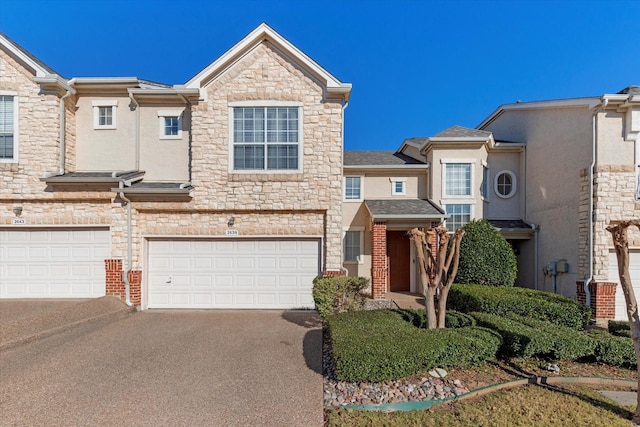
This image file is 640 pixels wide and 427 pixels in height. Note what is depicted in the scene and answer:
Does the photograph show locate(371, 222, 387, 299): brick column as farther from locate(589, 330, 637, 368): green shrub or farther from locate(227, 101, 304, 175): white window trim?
locate(589, 330, 637, 368): green shrub

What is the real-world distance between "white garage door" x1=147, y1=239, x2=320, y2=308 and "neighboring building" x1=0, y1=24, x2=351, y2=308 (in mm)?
32

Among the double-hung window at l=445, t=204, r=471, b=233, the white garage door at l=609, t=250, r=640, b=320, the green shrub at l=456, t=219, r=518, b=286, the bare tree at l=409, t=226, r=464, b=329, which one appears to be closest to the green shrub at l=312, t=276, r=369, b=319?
the bare tree at l=409, t=226, r=464, b=329

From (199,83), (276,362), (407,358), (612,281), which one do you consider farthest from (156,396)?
(612,281)

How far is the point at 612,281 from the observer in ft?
33.6

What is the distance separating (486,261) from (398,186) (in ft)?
16.2

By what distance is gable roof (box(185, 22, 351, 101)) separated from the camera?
9.90m

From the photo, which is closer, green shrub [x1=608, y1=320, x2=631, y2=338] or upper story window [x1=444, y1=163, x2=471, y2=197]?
green shrub [x1=608, y1=320, x2=631, y2=338]

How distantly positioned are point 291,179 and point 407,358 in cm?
641

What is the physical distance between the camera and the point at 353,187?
14.2 metres

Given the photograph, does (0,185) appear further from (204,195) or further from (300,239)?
(300,239)

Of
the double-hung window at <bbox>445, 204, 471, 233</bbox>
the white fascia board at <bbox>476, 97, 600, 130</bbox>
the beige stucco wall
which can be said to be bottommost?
the double-hung window at <bbox>445, 204, 471, 233</bbox>

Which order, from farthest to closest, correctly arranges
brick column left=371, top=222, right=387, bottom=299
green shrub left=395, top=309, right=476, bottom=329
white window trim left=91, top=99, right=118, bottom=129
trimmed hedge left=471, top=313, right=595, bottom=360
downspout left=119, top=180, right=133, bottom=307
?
brick column left=371, top=222, right=387, bottom=299 → white window trim left=91, top=99, right=118, bottom=129 → downspout left=119, top=180, right=133, bottom=307 → green shrub left=395, top=309, right=476, bottom=329 → trimmed hedge left=471, top=313, right=595, bottom=360

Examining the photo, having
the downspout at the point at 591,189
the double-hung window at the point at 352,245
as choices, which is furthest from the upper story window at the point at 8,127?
the downspout at the point at 591,189

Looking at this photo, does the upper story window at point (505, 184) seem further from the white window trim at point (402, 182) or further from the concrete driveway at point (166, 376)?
the concrete driveway at point (166, 376)
